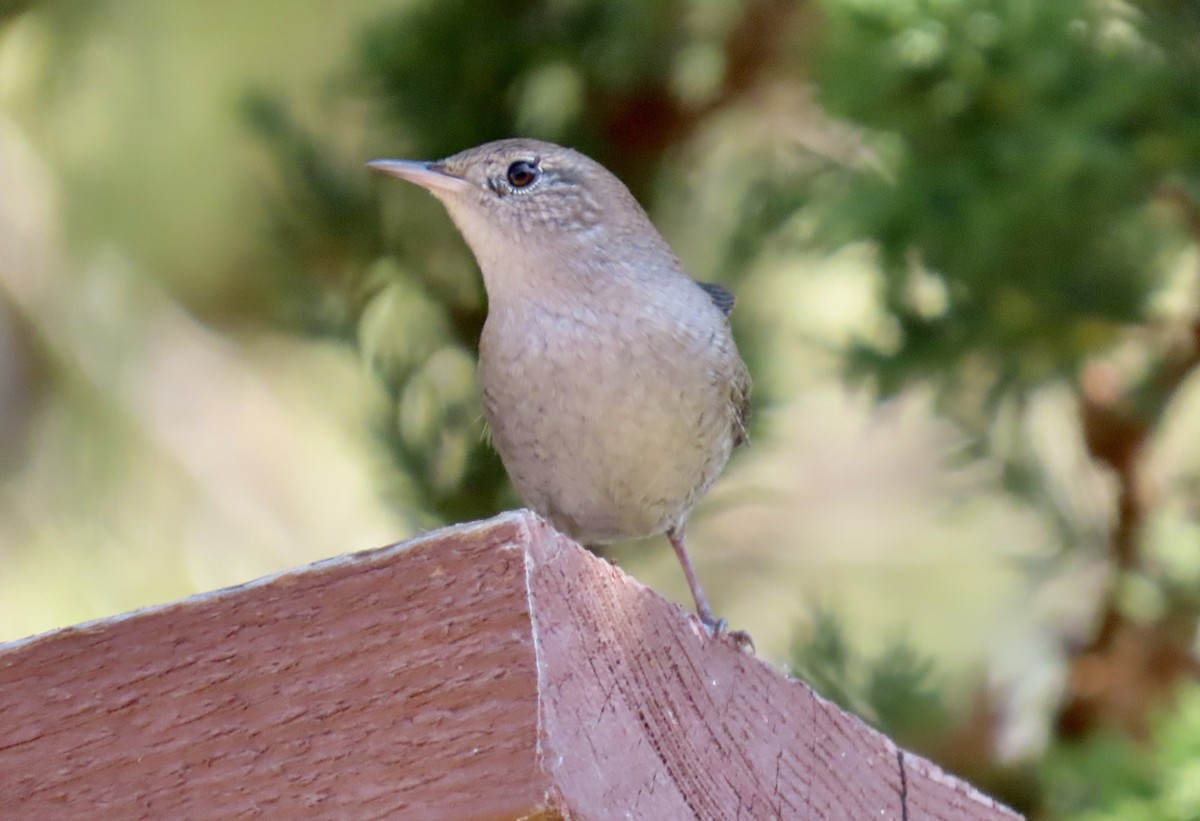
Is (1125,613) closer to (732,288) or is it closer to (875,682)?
(875,682)

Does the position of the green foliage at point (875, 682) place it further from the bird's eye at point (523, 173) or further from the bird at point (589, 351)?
the bird's eye at point (523, 173)

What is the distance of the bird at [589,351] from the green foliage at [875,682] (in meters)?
0.50

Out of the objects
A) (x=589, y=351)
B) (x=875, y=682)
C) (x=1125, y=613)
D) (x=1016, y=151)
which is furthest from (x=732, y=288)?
(x=589, y=351)

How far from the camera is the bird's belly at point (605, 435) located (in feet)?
8.97

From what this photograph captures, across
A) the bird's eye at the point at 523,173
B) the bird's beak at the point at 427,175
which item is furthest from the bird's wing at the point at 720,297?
the bird's beak at the point at 427,175

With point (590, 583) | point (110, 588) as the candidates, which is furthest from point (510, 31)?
point (590, 583)

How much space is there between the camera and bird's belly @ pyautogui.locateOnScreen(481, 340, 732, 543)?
2.73 metres

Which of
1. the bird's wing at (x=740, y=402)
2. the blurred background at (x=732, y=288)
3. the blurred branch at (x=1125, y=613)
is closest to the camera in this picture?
the bird's wing at (x=740, y=402)

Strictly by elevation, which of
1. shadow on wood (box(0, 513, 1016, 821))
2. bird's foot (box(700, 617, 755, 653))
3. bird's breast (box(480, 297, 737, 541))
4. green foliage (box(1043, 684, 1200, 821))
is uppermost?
shadow on wood (box(0, 513, 1016, 821))

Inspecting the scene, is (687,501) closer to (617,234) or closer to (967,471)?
(617,234)

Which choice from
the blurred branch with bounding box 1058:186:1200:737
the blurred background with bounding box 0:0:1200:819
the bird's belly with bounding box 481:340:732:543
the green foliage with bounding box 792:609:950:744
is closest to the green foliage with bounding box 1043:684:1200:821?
the blurred background with bounding box 0:0:1200:819

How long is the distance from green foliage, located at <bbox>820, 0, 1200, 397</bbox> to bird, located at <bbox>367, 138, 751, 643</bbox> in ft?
1.68

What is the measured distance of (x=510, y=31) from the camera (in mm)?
4191

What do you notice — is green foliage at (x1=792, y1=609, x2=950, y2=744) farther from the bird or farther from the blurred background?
the bird
